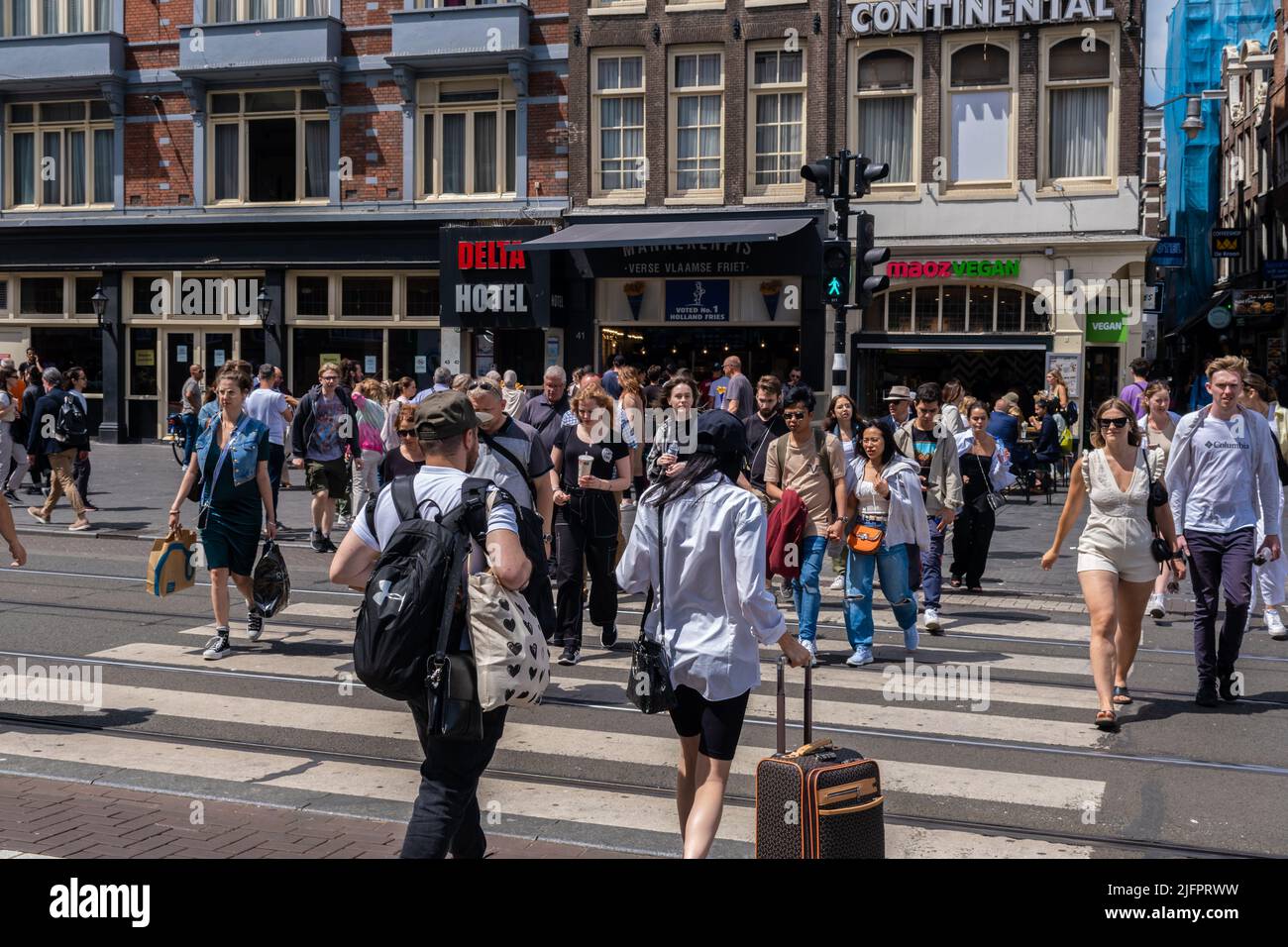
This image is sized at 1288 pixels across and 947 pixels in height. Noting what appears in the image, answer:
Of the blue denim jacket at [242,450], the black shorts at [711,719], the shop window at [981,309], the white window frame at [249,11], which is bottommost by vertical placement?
the black shorts at [711,719]

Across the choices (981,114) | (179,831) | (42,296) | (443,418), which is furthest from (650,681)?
(42,296)

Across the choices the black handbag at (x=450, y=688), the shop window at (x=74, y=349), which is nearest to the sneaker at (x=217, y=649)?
the black handbag at (x=450, y=688)

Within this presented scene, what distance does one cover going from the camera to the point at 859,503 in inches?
371

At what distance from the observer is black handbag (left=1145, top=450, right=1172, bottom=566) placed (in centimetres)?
750

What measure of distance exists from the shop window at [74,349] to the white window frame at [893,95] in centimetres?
1606

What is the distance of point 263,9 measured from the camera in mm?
27078

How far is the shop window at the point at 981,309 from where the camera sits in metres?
24.4

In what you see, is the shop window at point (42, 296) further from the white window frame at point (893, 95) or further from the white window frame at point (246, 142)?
the white window frame at point (893, 95)

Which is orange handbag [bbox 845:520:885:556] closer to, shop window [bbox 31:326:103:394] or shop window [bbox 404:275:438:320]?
shop window [bbox 404:275:438:320]

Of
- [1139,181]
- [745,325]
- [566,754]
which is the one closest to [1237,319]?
[1139,181]

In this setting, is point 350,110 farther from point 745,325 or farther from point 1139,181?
point 1139,181

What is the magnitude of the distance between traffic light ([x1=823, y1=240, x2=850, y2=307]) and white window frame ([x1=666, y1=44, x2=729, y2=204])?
34.1 feet

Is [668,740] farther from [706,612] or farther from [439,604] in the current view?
[439,604]

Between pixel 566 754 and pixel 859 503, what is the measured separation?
333cm
